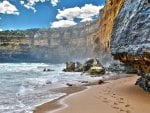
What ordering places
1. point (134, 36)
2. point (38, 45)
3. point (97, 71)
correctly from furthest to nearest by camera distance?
point (38, 45)
point (97, 71)
point (134, 36)

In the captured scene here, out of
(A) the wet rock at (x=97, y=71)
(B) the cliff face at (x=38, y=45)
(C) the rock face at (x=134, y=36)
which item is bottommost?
(A) the wet rock at (x=97, y=71)

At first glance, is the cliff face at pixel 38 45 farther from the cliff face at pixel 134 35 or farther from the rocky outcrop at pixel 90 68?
the cliff face at pixel 134 35

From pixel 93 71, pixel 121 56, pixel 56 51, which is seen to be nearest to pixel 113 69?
pixel 93 71

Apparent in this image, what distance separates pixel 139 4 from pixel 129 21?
69cm

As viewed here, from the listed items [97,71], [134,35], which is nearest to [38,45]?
[97,71]

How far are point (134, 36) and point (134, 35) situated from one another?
0.04 meters

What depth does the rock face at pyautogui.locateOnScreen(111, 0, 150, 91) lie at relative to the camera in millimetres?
9578

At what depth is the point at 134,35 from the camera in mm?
10273

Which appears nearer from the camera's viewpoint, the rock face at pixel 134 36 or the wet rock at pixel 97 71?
the rock face at pixel 134 36

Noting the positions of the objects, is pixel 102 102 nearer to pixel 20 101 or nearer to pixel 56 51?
pixel 20 101

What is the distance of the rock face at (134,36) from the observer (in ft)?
31.4

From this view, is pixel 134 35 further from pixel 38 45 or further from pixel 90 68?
pixel 38 45

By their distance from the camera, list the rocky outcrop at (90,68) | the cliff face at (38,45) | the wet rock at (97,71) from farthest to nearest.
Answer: the cliff face at (38,45), the rocky outcrop at (90,68), the wet rock at (97,71)

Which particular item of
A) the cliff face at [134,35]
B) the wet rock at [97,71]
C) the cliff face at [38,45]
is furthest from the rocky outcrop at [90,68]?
the cliff face at [38,45]
